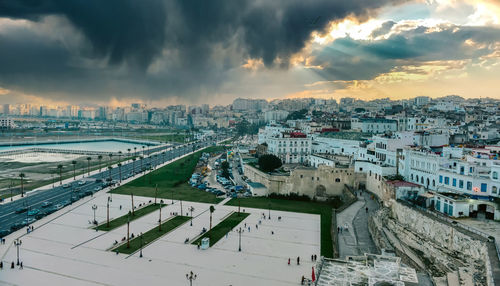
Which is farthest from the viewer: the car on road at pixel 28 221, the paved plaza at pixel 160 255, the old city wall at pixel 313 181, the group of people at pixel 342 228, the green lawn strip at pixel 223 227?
the old city wall at pixel 313 181

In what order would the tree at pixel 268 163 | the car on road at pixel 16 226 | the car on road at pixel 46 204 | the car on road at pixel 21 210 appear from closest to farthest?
1. the car on road at pixel 16 226
2. the car on road at pixel 21 210
3. the car on road at pixel 46 204
4. the tree at pixel 268 163

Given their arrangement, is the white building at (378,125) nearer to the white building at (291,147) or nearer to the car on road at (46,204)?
the white building at (291,147)

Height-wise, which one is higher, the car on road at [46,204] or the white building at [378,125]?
the white building at [378,125]

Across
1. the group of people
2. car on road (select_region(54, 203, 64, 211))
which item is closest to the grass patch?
car on road (select_region(54, 203, 64, 211))

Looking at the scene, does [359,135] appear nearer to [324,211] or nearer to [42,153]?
[324,211]

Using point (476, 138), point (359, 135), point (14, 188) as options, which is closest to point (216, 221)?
point (14, 188)

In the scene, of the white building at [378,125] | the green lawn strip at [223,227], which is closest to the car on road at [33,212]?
the green lawn strip at [223,227]
